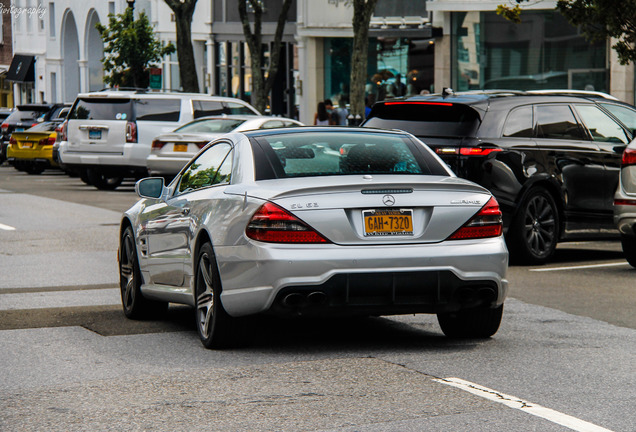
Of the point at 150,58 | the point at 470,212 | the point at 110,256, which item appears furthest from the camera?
the point at 150,58

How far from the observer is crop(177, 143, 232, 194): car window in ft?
27.1

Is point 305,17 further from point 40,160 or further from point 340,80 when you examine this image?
point 40,160

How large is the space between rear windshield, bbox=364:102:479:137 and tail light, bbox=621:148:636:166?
148cm

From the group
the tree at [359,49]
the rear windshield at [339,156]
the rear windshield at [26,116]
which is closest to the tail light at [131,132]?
the tree at [359,49]

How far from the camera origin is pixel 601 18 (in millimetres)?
20203

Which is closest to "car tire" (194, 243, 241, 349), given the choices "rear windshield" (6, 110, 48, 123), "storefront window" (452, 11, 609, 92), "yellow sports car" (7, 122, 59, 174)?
"storefront window" (452, 11, 609, 92)

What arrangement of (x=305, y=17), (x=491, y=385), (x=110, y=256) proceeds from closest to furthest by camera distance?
(x=491, y=385) → (x=110, y=256) → (x=305, y=17)

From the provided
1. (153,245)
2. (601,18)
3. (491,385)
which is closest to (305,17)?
(601,18)

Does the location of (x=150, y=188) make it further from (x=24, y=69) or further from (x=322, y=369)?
(x=24, y=69)

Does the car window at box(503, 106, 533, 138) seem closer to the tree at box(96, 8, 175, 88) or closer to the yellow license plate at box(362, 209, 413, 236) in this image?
the yellow license plate at box(362, 209, 413, 236)

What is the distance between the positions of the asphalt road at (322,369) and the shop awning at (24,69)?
6543cm

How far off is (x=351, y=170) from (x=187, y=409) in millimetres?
2358

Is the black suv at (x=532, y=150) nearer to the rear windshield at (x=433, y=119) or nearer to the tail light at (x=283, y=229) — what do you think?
the rear windshield at (x=433, y=119)

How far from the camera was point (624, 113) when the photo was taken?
1409 centimetres
